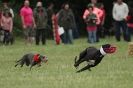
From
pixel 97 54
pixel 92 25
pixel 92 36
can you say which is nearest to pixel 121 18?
pixel 92 25

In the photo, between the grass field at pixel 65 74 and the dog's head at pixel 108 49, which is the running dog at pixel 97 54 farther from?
the grass field at pixel 65 74

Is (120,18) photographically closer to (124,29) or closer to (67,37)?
(124,29)

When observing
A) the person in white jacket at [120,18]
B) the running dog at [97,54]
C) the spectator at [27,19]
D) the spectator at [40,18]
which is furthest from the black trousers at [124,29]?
the running dog at [97,54]

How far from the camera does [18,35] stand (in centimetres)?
3772

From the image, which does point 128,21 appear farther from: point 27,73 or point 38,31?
point 27,73

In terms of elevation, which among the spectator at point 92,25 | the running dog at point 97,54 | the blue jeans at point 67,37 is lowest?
the blue jeans at point 67,37

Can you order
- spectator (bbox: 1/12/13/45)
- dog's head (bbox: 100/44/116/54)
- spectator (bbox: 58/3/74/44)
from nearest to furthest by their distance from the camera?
1. dog's head (bbox: 100/44/116/54)
2. spectator (bbox: 1/12/13/45)
3. spectator (bbox: 58/3/74/44)

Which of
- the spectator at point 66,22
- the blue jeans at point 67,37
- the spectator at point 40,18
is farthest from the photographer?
the blue jeans at point 67,37

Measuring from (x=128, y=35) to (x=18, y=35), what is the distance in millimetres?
9291

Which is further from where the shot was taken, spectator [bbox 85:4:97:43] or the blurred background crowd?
spectator [bbox 85:4:97:43]

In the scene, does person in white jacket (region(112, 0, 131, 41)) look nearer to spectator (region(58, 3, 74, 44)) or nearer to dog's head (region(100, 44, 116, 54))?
spectator (region(58, 3, 74, 44))

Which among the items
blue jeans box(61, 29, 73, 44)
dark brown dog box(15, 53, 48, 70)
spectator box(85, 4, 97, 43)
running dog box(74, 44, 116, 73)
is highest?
running dog box(74, 44, 116, 73)

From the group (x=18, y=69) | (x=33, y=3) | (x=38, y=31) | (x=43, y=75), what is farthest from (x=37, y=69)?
(x=33, y=3)

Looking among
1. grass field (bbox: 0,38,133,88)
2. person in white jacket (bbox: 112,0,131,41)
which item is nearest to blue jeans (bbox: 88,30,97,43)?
person in white jacket (bbox: 112,0,131,41)
